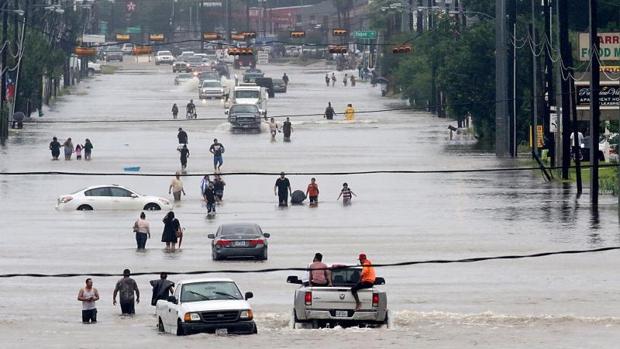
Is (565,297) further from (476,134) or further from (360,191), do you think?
(476,134)

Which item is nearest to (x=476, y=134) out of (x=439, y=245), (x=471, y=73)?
(x=471, y=73)

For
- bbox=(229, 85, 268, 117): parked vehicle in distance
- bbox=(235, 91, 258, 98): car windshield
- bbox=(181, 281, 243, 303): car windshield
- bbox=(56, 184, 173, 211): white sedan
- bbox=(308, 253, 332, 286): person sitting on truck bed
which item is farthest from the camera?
bbox=(235, 91, 258, 98): car windshield

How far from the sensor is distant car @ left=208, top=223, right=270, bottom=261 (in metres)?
48.6

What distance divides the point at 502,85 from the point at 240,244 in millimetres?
36601

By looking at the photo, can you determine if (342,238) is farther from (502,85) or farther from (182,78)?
(182,78)

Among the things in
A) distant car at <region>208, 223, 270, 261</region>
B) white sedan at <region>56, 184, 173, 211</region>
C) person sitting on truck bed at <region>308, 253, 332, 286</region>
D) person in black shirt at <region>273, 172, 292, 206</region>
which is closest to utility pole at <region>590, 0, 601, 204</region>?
person in black shirt at <region>273, 172, 292, 206</region>

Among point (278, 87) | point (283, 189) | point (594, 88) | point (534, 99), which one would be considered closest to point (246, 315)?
point (594, 88)

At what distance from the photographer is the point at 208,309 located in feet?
114

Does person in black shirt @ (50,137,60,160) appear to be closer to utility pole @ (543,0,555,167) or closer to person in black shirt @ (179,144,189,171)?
person in black shirt @ (179,144,189,171)

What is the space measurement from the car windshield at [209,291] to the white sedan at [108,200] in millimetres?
27763

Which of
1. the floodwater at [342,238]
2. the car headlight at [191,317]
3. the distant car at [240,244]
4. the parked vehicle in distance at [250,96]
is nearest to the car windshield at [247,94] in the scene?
the parked vehicle in distance at [250,96]

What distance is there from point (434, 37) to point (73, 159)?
38053 mm

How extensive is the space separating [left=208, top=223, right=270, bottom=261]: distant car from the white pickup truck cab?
12.7 meters

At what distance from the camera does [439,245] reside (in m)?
51.8
